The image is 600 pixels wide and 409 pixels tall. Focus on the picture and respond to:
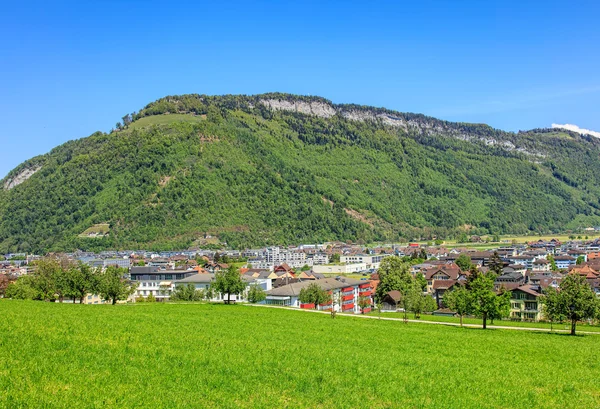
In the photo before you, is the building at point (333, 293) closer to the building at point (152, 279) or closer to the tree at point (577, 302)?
the building at point (152, 279)

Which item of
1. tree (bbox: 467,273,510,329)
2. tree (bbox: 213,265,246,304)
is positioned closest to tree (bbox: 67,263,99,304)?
tree (bbox: 213,265,246,304)

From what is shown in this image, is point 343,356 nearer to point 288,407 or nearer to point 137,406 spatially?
point 288,407

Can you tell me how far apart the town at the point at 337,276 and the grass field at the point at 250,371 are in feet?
111

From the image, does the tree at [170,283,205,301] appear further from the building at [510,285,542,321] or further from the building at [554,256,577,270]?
the building at [554,256,577,270]

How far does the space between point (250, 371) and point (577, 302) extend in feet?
122

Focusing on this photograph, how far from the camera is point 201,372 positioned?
57.3ft

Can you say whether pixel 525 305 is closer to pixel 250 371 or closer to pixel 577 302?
pixel 577 302

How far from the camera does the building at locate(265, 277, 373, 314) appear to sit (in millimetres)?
75688

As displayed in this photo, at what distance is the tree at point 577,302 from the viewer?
4581 cm

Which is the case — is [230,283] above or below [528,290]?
above

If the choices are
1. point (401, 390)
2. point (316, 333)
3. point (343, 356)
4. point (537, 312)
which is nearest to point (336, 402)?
point (401, 390)

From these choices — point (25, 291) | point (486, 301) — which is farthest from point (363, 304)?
point (25, 291)

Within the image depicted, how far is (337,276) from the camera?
102438 millimetres

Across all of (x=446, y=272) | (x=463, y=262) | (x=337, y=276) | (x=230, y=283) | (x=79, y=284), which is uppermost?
(x=463, y=262)
